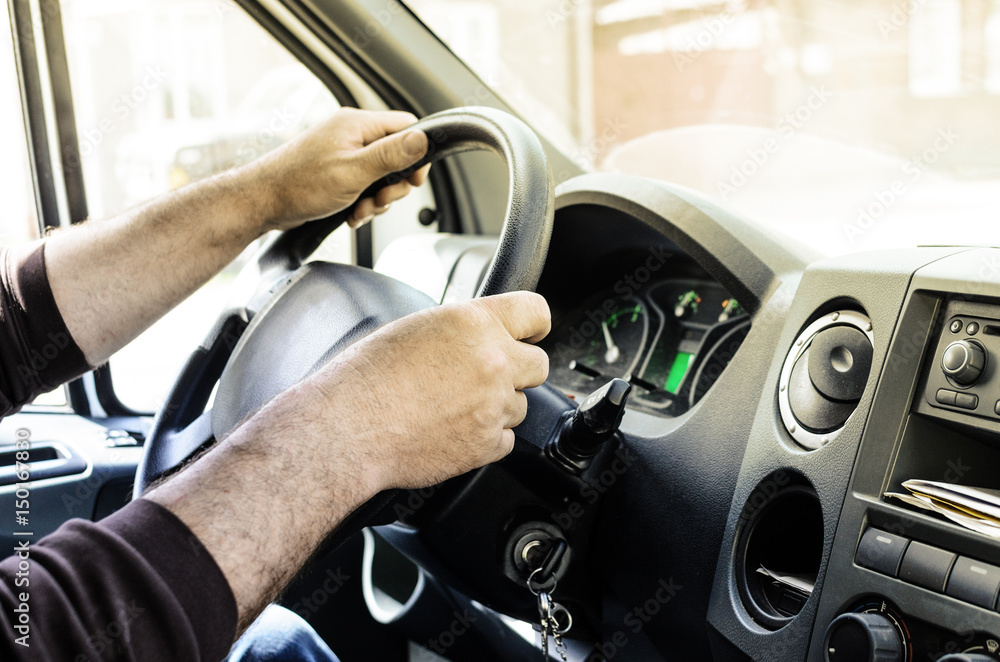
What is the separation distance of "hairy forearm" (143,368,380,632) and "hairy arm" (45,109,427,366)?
533mm

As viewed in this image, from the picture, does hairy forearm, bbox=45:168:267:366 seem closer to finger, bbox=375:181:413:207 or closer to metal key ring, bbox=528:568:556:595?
finger, bbox=375:181:413:207

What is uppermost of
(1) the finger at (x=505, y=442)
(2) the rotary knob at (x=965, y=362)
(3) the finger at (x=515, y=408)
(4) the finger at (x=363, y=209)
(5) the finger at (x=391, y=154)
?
(5) the finger at (x=391, y=154)

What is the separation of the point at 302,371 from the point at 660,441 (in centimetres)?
44

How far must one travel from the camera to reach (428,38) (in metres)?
1.58

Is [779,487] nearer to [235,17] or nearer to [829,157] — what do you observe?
[829,157]

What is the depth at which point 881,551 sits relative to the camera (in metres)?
0.72

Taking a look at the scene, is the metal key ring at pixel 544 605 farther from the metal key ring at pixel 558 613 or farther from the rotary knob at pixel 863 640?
the rotary knob at pixel 863 640

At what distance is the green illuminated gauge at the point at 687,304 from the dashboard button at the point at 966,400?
1.97 ft

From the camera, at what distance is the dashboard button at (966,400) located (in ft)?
2.28

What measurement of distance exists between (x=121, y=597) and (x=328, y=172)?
684mm

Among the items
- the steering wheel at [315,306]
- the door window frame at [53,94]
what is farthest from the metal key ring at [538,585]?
the door window frame at [53,94]

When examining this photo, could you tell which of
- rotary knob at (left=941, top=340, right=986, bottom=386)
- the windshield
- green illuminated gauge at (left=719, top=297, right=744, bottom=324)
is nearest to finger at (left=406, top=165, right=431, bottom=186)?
the windshield

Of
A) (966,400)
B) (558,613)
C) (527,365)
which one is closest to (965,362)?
(966,400)

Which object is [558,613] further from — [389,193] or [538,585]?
[389,193]
